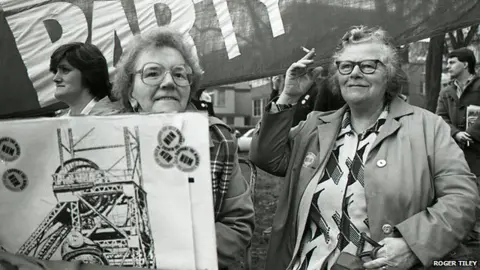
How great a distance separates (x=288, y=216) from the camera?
2652mm

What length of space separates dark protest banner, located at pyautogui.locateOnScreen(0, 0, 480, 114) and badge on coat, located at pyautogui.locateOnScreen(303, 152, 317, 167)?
821 mm

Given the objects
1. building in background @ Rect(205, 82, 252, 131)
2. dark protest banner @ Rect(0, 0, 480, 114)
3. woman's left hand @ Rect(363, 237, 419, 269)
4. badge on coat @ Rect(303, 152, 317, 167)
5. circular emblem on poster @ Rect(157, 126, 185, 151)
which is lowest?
building in background @ Rect(205, 82, 252, 131)

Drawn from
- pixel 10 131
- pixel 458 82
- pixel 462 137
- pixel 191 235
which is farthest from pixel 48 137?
pixel 458 82

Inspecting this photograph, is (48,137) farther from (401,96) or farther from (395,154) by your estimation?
(401,96)

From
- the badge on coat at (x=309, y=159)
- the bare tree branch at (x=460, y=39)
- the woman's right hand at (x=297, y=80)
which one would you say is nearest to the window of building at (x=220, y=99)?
the bare tree branch at (x=460, y=39)

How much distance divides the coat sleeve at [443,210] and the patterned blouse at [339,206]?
0.78 ft

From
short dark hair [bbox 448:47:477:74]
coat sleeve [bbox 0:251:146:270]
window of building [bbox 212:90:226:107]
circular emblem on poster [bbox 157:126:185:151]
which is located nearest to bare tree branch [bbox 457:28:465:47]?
short dark hair [bbox 448:47:477:74]

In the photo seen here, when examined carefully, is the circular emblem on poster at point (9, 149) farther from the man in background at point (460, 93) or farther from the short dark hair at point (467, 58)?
the short dark hair at point (467, 58)

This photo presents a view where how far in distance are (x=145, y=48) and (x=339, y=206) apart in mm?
1114

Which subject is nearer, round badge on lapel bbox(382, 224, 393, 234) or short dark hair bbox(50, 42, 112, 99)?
round badge on lapel bbox(382, 224, 393, 234)

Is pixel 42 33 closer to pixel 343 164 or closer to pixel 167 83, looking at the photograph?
pixel 167 83

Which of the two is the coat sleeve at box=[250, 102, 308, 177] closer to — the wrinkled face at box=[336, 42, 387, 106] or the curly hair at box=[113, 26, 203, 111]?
the wrinkled face at box=[336, 42, 387, 106]

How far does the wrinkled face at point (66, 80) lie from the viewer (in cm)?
340

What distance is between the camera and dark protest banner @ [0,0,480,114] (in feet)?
10.4
